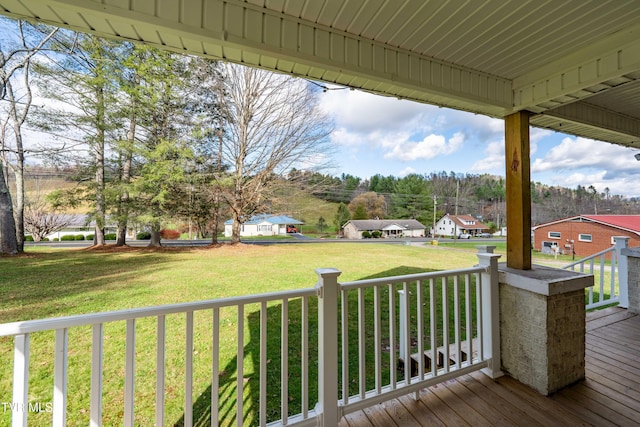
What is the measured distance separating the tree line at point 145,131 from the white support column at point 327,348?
7721mm

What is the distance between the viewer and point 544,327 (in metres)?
1.82

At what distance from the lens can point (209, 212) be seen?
9.90m

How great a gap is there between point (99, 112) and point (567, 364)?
11.6m

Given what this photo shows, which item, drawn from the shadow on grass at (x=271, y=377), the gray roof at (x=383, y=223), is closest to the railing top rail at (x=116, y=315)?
the shadow on grass at (x=271, y=377)

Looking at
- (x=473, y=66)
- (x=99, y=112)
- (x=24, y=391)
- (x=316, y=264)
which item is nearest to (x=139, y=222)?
(x=99, y=112)

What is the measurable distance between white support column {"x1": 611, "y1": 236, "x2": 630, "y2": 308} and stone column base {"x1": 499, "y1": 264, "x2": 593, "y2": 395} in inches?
88.6

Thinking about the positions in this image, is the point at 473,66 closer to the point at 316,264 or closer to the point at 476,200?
the point at 316,264

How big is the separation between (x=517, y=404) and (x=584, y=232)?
15842 millimetres

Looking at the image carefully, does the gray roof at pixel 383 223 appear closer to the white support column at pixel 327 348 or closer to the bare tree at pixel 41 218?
the bare tree at pixel 41 218

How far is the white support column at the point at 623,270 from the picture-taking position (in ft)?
10.8

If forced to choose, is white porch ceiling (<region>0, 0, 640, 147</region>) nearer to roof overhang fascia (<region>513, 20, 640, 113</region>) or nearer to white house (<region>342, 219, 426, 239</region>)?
roof overhang fascia (<region>513, 20, 640, 113</region>)

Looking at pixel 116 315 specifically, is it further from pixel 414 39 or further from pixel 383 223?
pixel 383 223

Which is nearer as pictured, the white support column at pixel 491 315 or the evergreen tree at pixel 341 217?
the white support column at pixel 491 315

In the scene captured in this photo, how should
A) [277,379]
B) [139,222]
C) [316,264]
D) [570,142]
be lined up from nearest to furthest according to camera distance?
[277,379] < [316,264] < [139,222] < [570,142]
